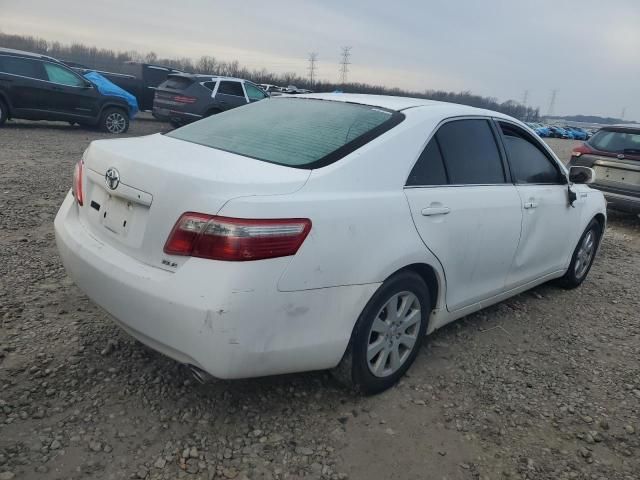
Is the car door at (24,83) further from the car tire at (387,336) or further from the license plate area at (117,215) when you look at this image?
the car tire at (387,336)

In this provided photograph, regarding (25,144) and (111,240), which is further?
(25,144)

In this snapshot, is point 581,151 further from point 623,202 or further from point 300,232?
point 300,232

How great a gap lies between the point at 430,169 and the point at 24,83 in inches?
435

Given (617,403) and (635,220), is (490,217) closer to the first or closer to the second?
(617,403)

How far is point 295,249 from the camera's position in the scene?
217cm

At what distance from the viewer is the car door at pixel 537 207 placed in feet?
12.0

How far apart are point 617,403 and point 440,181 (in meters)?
1.66

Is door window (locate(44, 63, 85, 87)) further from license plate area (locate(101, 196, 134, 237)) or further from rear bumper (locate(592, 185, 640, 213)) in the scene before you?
rear bumper (locate(592, 185, 640, 213))

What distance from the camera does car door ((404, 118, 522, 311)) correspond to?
9.25ft

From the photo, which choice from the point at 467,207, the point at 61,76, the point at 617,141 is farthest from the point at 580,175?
the point at 61,76

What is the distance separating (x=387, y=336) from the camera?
2.75 metres

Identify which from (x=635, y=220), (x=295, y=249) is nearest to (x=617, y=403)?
(x=295, y=249)

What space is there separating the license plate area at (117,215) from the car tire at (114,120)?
1115 centimetres

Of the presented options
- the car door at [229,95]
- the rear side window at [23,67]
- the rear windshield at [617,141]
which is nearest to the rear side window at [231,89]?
the car door at [229,95]
